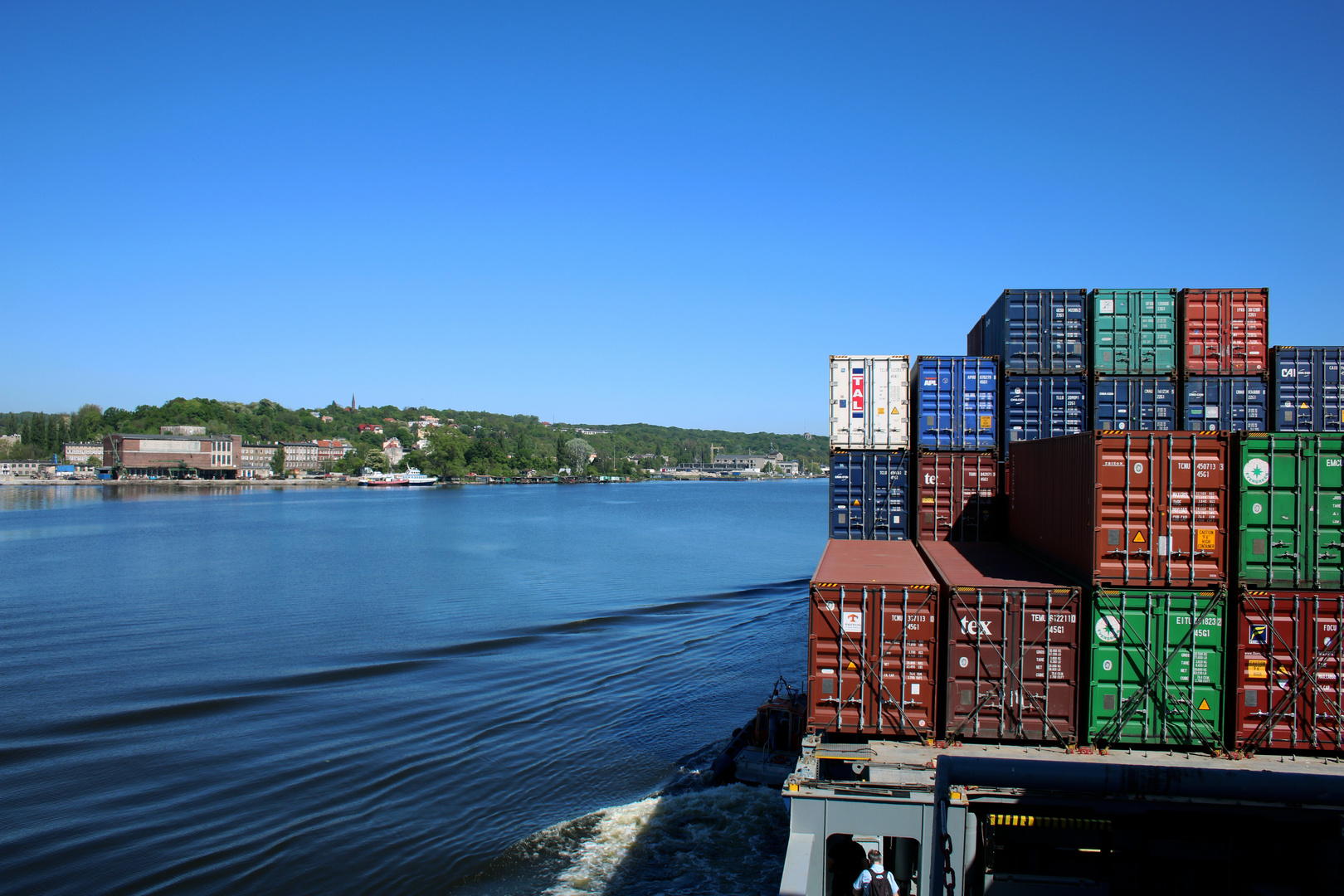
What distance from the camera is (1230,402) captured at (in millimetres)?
19406

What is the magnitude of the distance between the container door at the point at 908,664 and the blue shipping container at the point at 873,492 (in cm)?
866

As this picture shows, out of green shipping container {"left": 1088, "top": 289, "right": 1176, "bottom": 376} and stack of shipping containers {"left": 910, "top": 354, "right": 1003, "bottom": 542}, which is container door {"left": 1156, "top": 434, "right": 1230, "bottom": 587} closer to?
stack of shipping containers {"left": 910, "top": 354, "right": 1003, "bottom": 542}

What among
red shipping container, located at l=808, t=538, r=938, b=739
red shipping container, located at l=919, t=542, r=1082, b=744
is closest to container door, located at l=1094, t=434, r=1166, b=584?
red shipping container, located at l=919, t=542, r=1082, b=744

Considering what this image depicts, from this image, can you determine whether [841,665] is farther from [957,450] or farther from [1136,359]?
[1136,359]

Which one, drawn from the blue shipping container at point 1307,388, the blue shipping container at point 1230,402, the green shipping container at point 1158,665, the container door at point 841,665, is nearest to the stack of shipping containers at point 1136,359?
the blue shipping container at point 1230,402

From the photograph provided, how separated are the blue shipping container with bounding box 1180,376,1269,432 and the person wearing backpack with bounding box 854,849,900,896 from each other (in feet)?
46.8

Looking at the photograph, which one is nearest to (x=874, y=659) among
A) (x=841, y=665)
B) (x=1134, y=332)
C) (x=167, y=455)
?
(x=841, y=665)

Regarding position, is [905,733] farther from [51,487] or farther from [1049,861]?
[51,487]

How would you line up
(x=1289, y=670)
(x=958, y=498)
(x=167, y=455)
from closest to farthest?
1. (x=1289, y=670)
2. (x=958, y=498)
3. (x=167, y=455)

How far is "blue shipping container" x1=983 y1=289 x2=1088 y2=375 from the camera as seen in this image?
66.7ft

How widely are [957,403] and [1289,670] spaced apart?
10380mm

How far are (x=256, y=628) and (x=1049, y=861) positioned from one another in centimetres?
3133

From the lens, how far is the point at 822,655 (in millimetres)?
Result: 13039

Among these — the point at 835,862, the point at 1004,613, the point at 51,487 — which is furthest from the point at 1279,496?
the point at 51,487
